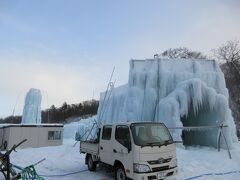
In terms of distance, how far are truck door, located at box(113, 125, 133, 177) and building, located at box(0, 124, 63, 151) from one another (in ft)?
58.6

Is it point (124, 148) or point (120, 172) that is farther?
point (120, 172)

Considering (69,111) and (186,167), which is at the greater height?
(69,111)

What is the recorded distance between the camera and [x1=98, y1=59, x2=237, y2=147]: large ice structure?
19047 millimetres

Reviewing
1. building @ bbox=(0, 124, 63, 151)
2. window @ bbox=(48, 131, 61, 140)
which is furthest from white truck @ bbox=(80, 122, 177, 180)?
window @ bbox=(48, 131, 61, 140)

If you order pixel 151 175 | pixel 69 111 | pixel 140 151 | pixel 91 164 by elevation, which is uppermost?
pixel 69 111

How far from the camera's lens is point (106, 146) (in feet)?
33.9

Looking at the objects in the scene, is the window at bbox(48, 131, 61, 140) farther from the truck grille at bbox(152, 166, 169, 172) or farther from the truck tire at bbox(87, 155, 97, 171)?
the truck grille at bbox(152, 166, 169, 172)

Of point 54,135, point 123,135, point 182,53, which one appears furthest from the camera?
point 182,53

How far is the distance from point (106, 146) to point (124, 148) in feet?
5.14

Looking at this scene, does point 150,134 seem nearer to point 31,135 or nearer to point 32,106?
point 31,135

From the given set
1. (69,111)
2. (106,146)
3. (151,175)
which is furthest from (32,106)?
(69,111)

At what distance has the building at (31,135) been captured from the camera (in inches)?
992

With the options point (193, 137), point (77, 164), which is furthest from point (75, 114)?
point (77, 164)

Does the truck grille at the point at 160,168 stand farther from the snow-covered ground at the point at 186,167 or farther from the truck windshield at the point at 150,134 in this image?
the snow-covered ground at the point at 186,167
